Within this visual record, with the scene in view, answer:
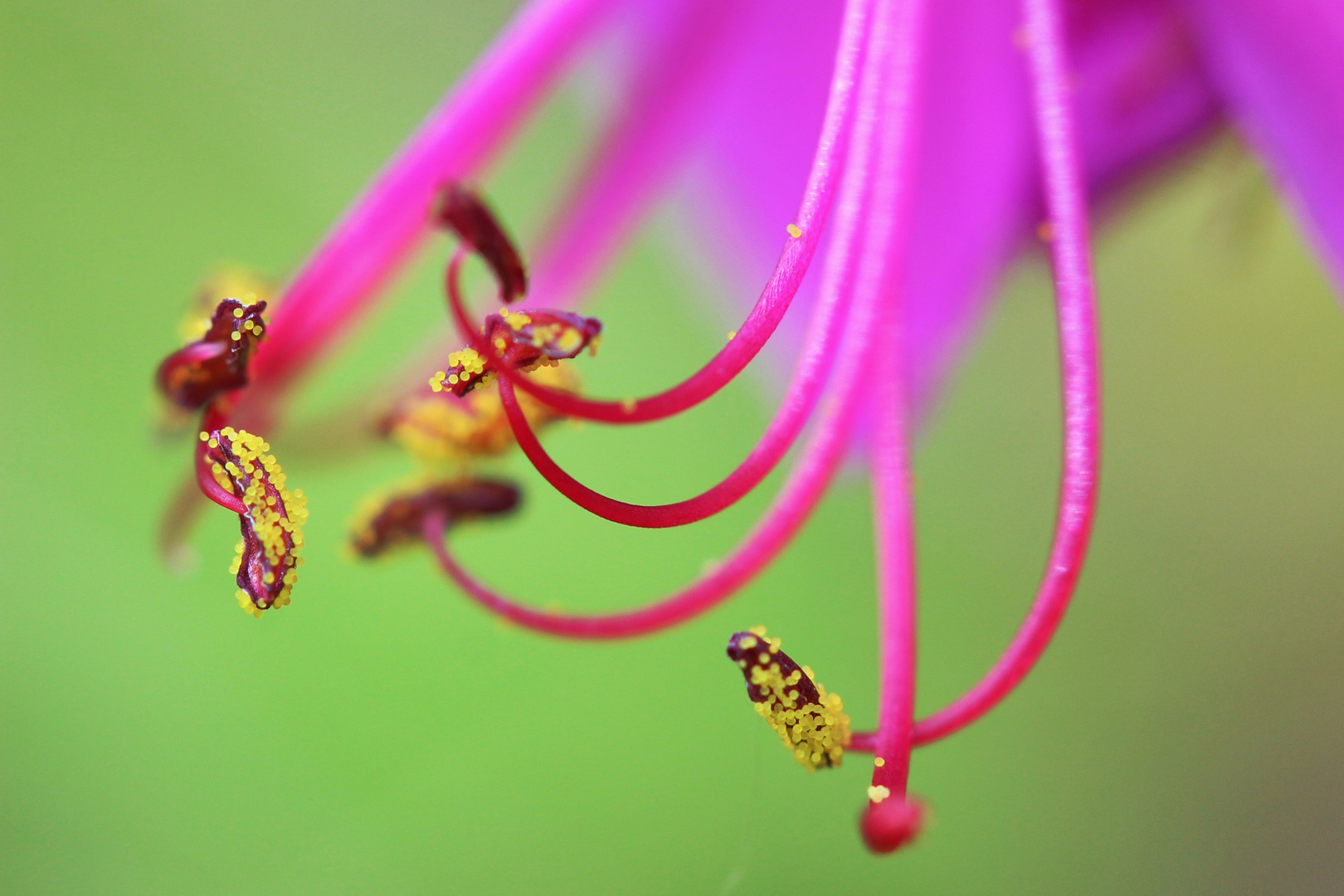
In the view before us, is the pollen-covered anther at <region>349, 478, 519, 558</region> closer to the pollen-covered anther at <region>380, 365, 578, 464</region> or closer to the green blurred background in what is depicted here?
the pollen-covered anther at <region>380, 365, 578, 464</region>

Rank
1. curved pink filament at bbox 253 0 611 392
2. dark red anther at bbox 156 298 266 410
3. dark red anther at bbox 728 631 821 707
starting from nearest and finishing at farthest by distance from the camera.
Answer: dark red anther at bbox 728 631 821 707 → dark red anther at bbox 156 298 266 410 → curved pink filament at bbox 253 0 611 392

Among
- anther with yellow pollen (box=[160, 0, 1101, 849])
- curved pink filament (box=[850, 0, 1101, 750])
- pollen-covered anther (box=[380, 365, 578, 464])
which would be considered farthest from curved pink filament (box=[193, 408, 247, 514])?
curved pink filament (box=[850, 0, 1101, 750])

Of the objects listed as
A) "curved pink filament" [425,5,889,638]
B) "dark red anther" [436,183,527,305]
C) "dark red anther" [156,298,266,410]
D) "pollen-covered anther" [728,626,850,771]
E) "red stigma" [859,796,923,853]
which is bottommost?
"red stigma" [859,796,923,853]

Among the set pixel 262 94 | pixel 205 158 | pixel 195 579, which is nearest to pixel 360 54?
pixel 262 94

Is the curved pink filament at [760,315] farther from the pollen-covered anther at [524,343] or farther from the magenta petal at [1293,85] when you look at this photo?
the magenta petal at [1293,85]

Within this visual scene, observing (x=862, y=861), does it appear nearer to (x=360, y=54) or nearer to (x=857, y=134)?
→ (x=857, y=134)

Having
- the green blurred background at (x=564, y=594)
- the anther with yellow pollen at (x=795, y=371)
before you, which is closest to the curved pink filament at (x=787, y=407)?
the anther with yellow pollen at (x=795, y=371)

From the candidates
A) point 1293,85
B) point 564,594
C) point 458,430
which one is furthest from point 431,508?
point 564,594

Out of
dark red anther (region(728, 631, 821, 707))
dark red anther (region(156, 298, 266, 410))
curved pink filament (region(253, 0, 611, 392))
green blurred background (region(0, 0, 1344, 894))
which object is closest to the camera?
dark red anther (region(728, 631, 821, 707))
